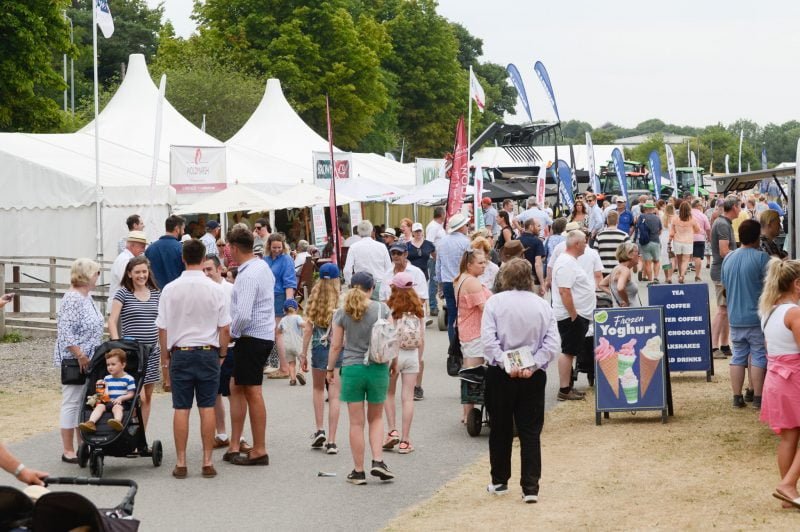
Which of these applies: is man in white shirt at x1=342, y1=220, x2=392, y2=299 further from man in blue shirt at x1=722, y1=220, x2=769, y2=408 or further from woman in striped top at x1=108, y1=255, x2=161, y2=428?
man in blue shirt at x1=722, y1=220, x2=769, y2=408

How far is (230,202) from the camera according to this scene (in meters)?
24.2

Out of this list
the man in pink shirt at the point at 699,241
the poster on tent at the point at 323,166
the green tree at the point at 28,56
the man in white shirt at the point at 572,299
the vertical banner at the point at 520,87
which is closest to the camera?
A: the man in white shirt at the point at 572,299

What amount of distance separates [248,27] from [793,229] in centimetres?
4834

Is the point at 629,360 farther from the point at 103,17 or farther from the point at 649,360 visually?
the point at 103,17

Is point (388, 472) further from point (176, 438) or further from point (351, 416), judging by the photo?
point (176, 438)

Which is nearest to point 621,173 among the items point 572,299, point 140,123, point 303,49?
point 140,123

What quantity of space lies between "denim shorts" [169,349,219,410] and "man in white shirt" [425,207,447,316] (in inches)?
440

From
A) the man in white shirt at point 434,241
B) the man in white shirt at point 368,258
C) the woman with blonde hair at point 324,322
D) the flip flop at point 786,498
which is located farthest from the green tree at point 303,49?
the flip flop at point 786,498

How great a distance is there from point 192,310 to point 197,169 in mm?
14531

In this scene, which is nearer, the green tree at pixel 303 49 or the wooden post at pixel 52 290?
the wooden post at pixel 52 290

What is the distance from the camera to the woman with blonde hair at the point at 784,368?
27.7 ft

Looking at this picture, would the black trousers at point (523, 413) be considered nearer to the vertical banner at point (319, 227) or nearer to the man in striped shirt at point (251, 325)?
the man in striped shirt at point (251, 325)

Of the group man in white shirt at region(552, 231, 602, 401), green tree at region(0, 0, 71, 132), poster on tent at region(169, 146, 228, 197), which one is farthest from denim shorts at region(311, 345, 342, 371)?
green tree at region(0, 0, 71, 132)

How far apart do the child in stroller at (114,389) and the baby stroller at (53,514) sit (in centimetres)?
498
